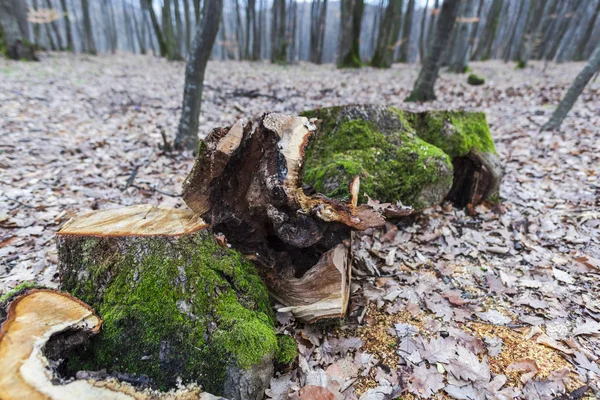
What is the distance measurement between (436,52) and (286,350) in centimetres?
955

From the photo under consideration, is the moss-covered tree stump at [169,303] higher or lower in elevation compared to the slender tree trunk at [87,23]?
lower

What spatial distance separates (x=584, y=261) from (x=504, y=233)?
81 centimetres

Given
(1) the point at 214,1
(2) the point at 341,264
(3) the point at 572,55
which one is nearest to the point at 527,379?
(2) the point at 341,264

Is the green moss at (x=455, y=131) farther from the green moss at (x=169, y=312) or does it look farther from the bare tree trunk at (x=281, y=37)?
the bare tree trunk at (x=281, y=37)

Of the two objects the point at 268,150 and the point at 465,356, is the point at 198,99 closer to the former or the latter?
the point at 268,150

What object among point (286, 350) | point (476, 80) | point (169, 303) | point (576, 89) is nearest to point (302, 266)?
point (286, 350)

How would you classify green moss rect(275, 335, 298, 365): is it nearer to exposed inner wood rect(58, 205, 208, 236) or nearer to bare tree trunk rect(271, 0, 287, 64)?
exposed inner wood rect(58, 205, 208, 236)

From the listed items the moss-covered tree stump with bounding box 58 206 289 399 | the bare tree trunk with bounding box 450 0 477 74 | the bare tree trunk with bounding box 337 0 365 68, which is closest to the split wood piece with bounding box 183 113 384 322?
the moss-covered tree stump with bounding box 58 206 289 399

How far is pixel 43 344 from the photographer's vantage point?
167 centimetres

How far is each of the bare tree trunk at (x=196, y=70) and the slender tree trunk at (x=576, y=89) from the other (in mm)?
7143

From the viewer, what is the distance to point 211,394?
1851 mm

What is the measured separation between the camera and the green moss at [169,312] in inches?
79.4

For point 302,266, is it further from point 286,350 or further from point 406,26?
point 406,26

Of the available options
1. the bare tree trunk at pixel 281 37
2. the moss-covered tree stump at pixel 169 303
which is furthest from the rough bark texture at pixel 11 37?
the moss-covered tree stump at pixel 169 303
